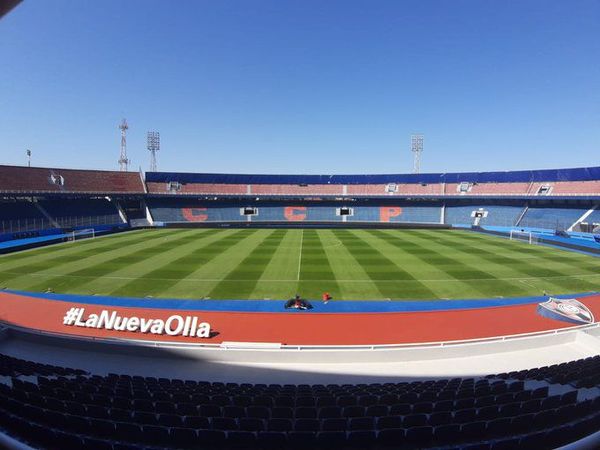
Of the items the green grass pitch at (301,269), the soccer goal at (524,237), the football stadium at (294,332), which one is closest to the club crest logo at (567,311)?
the football stadium at (294,332)

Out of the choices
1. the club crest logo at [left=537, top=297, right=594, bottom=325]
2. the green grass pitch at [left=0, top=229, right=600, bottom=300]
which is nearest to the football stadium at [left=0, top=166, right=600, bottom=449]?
the club crest logo at [left=537, top=297, right=594, bottom=325]

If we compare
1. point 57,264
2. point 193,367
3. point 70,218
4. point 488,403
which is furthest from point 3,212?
point 488,403

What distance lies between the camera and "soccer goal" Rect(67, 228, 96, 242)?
4118 cm

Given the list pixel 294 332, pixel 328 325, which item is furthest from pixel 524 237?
pixel 294 332

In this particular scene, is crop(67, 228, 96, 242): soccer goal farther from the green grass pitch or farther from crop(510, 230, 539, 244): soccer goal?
crop(510, 230, 539, 244): soccer goal

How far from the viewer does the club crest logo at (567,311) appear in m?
14.2

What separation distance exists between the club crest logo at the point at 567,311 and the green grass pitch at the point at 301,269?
445 centimetres

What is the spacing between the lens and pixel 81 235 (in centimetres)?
4312

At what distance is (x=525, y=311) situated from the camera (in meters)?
16.0

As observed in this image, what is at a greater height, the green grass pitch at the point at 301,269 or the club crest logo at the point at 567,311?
the club crest logo at the point at 567,311

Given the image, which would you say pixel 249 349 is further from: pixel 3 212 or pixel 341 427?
pixel 3 212

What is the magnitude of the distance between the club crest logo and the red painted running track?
1.04 feet

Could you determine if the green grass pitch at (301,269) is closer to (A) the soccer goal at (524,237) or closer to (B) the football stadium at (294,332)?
(B) the football stadium at (294,332)

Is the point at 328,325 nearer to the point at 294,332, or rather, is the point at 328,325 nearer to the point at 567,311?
the point at 294,332
